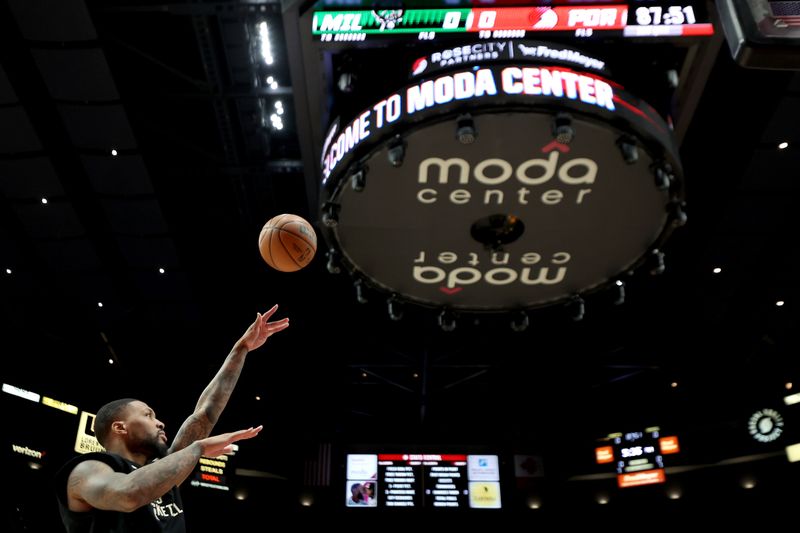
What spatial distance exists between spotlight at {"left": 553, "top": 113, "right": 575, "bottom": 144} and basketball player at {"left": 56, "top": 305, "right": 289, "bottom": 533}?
3.20 meters

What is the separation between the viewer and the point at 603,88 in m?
5.48

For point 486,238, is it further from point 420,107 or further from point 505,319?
point 505,319

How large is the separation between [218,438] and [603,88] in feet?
13.2

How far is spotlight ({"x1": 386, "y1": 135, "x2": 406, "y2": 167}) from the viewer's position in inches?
218

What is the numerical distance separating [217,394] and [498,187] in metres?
3.33

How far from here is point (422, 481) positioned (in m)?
13.4

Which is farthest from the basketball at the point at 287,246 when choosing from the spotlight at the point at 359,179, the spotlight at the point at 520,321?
the spotlight at the point at 520,321

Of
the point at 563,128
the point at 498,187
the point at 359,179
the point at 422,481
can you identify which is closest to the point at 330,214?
the point at 359,179

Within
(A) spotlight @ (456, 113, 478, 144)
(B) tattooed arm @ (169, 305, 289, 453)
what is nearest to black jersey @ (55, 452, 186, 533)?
(B) tattooed arm @ (169, 305, 289, 453)

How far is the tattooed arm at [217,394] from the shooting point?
3613 millimetres

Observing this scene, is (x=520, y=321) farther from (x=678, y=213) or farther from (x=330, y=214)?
(x=330, y=214)

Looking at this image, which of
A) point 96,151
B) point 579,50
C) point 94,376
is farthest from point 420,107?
point 94,376

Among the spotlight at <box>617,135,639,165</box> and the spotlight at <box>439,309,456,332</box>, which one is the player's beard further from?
the spotlight at <box>439,309,456,332</box>

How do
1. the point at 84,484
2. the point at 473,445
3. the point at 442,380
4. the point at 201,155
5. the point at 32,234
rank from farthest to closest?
the point at 442,380 → the point at 473,445 → the point at 32,234 → the point at 201,155 → the point at 84,484
